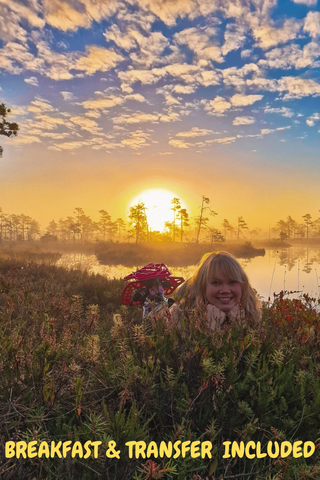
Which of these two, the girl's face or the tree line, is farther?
the tree line

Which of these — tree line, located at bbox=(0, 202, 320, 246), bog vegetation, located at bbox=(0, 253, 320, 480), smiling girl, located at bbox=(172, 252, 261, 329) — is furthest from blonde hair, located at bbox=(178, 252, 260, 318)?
tree line, located at bbox=(0, 202, 320, 246)

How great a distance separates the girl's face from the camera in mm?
3088

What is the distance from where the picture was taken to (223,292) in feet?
10.2

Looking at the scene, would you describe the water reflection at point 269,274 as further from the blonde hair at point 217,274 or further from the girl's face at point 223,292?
→ the girl's face at point 223,292

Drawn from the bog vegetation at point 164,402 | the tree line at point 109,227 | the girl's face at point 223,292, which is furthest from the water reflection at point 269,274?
the tree line at point 109,227

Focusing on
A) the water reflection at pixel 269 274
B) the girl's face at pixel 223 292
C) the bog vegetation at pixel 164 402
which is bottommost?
the water reflection at pixel 269 274

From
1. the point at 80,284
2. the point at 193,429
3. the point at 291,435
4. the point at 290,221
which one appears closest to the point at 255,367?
the point at 291,435

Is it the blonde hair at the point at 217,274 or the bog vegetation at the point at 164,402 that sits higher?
the blonde hair at the point at 217,274

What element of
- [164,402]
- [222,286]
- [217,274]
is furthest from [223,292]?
[164,402]

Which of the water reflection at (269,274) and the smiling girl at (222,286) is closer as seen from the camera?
the smiling girl at (222,286)

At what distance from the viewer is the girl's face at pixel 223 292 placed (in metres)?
3.09

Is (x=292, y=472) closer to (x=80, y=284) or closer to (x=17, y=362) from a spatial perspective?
(x=17, y=362)

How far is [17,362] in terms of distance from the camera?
1838 millimetres

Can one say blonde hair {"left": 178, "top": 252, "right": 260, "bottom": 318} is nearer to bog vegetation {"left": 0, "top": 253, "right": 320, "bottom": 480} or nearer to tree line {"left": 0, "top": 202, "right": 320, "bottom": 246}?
bog vegetation {"left": 0, "top": 253, "right": 320, "bottom": 480}
